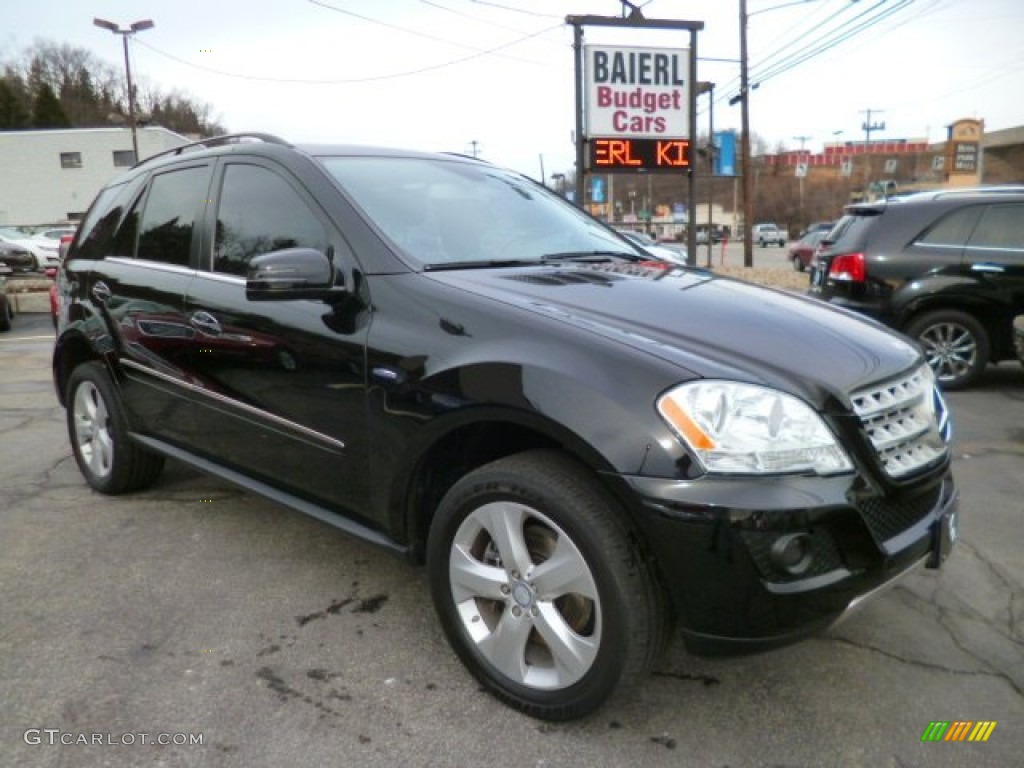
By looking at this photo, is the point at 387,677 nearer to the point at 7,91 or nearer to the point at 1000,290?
the point at 1000,290

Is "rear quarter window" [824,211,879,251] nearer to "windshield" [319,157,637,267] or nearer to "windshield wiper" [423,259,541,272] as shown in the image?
"windshield" [319,157,637,267]

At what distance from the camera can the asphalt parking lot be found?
7.22ft

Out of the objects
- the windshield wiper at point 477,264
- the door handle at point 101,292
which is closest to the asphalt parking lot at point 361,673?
the door handle at point 101,292

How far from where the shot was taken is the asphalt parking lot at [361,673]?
7.22 feet

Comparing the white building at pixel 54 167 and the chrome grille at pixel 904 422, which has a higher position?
the white building at pixel 54 167

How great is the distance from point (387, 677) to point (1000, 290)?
612 centimetres

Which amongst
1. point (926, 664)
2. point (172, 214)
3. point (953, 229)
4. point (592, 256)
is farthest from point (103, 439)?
point (953, 229)

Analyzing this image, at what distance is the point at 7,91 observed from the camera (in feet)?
196

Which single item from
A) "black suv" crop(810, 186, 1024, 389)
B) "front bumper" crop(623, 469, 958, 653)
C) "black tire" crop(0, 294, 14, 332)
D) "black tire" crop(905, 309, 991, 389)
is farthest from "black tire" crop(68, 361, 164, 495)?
"black tire" crop(0, 294, 14, 332)

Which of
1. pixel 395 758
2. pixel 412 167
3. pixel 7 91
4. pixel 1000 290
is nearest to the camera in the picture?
pixel 395 758

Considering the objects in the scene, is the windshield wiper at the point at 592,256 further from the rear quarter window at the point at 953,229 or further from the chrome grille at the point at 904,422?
the rear quarter window at the point at 953,229

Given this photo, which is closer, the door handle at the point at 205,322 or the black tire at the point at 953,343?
the door handle at the point at 205,322

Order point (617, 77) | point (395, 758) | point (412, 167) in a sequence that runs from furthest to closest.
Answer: point (617, 77) < point (412, 167) < point (395, 758)

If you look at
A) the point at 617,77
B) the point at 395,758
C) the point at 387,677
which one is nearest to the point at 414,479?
the point at 387,677
